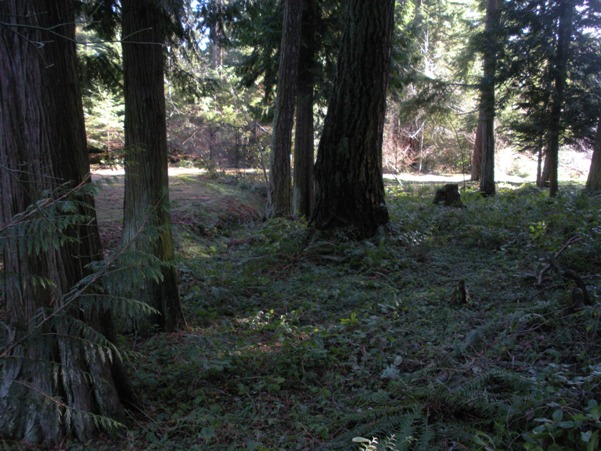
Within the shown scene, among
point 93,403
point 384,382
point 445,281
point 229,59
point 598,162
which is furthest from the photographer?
point 229,59

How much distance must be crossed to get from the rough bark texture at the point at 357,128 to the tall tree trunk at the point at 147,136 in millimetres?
3655

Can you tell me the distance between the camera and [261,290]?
6.34 metres

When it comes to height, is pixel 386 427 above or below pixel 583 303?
below

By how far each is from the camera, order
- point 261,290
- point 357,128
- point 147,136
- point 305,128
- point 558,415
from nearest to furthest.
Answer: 1. point 558,415
2. point 147,136
3. point 261,290
4. point 357,128
5. point 305,128

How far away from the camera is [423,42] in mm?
30438

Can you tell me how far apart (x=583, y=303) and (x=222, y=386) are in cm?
319

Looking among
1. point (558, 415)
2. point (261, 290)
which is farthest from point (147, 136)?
point (558, 415)

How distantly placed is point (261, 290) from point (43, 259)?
3.75 metres

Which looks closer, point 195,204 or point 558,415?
point 558,415

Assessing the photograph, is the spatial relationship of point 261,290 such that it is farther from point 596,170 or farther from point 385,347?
point 596,170

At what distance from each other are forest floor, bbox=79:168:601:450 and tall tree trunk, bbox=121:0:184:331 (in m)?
0.37

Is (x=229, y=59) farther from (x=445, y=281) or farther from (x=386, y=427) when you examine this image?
(x=386, y=427)

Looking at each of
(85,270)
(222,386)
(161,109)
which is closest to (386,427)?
(222,386)

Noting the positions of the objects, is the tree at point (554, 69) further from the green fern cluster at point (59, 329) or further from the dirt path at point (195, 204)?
the green fern cluster at point (59, 329)
